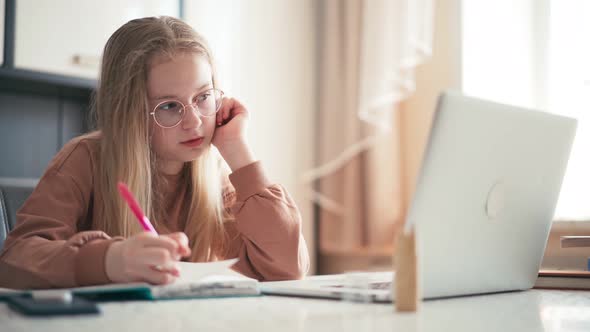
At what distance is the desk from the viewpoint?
0.58 meters

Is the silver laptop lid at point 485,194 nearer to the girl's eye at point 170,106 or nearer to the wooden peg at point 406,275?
the wooden peg at point 406,275

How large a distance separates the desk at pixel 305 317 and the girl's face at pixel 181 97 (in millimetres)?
499

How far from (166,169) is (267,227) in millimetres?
268

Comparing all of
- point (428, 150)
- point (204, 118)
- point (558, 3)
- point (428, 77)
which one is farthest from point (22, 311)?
point (428, 77)

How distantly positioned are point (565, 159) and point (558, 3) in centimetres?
143

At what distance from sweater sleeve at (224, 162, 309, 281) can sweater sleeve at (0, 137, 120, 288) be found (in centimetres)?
28

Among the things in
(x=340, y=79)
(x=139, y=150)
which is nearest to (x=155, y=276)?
(x=139, y=150)

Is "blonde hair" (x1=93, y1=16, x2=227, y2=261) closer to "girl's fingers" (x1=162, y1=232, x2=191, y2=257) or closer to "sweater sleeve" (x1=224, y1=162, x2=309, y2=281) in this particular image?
"sweater sleeve" (x1=224, y1=162, x2=309, y2=281)

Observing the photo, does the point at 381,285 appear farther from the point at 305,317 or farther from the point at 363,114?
the point at 363,114

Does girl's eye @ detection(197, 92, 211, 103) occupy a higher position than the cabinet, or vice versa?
the cabinet

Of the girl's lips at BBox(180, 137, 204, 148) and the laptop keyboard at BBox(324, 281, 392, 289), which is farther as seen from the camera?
the girl's lips at BBox(180, 137, 204, 148)

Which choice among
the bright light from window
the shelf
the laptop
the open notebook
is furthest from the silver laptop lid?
the shelf

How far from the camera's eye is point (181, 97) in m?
1.20

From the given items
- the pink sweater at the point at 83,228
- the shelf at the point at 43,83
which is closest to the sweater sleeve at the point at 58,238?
the pink sweater at the point at 83,228
